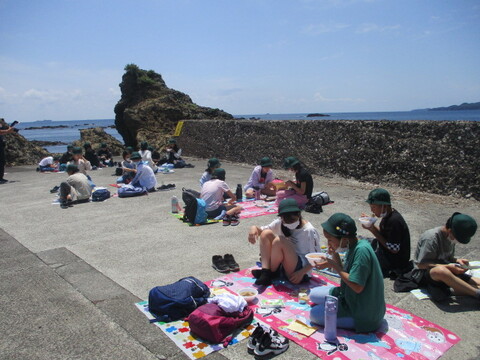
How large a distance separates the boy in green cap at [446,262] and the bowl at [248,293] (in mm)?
2065

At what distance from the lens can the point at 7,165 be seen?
1928cm

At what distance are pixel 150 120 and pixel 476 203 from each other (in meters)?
19.1

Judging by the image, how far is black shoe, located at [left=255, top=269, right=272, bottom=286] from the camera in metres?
4.98

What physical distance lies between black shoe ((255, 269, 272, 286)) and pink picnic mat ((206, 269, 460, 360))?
0.38 m

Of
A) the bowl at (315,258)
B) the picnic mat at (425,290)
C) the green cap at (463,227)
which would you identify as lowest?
the picnic mat at (425,290)

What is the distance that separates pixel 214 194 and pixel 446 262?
191 inches

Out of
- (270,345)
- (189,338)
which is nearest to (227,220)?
(189,338)

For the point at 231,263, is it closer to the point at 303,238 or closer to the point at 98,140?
the point at 303,238

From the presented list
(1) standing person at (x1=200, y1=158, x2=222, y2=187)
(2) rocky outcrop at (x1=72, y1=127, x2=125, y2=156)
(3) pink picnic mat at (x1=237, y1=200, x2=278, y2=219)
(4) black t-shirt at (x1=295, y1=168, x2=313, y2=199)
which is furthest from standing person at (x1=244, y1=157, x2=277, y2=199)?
(2) rocky outcrop at (x1=72, y1=127, x2=125, y2=156)

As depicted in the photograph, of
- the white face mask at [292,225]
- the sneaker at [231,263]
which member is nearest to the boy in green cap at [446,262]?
the white face mask at [292,225]

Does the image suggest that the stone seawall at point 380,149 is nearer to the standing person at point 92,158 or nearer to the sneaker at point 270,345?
the standing person at point 92,158

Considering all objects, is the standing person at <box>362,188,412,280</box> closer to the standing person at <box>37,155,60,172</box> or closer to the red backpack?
the red backpack

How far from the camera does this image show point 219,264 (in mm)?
5621

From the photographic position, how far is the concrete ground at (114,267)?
12.2 feet
